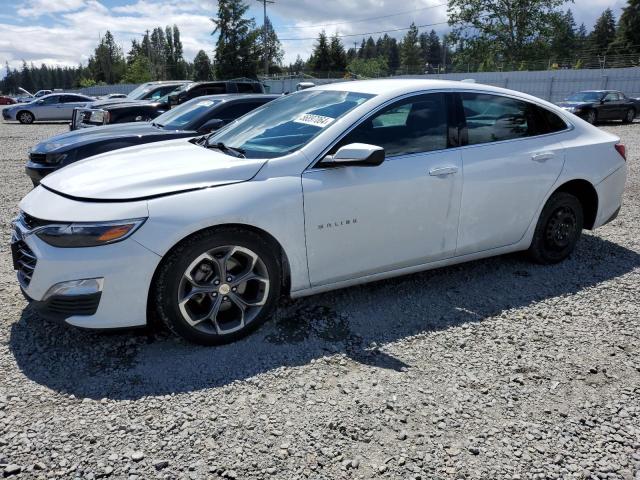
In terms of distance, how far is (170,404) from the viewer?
107 inches

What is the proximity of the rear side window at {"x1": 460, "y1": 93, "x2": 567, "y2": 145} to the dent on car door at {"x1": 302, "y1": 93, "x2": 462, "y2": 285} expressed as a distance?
0.26 metres

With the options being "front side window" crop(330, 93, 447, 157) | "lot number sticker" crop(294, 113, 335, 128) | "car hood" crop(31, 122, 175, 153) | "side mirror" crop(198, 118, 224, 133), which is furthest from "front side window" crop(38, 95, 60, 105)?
"front side window" crop(330, 93, 447, 157)

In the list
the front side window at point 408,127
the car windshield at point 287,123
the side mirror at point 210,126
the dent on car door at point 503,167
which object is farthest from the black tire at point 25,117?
the dent on car door at point 503,167

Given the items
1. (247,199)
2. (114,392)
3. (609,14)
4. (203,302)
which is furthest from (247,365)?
(609,14)

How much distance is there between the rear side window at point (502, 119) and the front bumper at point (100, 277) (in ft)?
8.49

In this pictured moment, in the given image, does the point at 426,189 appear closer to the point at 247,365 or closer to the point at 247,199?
the point at 247,199

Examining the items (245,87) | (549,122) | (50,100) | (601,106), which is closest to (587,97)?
(601,106)

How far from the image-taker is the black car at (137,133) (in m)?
6.55

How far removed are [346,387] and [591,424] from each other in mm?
1252

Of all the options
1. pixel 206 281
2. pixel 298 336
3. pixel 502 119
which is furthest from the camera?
pixel 502 119

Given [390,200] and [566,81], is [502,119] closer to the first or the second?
[390,200]

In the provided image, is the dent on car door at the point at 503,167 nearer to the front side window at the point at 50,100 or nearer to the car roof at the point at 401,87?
the car roof at the point at 401,87

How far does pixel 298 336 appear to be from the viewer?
3447mm

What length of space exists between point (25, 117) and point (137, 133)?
71.3 feet
